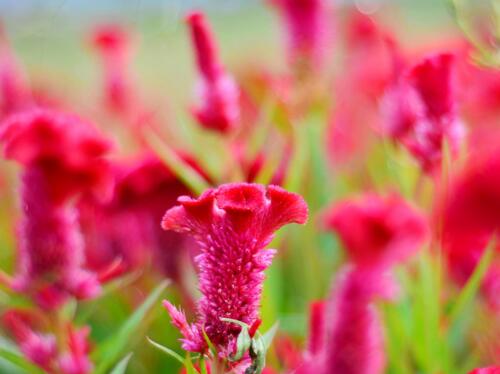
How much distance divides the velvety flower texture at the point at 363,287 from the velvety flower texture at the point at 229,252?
11cm

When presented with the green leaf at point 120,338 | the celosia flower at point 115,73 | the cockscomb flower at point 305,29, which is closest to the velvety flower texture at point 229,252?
the green leaf at point 120,338

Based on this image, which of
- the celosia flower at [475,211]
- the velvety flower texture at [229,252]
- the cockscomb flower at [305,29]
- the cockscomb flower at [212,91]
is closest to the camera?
the velvety flower texture at [229,252]

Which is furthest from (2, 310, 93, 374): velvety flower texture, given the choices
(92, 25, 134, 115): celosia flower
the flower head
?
(92, 25, 134, 115): celosia flower

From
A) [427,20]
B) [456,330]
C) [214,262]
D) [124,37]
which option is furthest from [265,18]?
[214,262]

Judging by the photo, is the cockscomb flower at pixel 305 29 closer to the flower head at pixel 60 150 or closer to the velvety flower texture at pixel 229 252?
the flower head at pixel 60 150

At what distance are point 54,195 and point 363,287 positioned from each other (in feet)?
1.15

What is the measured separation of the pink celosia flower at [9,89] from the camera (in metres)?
1.34

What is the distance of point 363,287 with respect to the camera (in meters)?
0.62

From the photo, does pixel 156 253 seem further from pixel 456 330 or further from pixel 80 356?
pixel 456 330

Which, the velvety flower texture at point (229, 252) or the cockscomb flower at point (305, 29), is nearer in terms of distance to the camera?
the velvety flower texture at point (229, 252)

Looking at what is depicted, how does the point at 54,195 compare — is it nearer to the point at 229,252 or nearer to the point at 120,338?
the point at 120,338

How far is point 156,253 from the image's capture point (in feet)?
3.41

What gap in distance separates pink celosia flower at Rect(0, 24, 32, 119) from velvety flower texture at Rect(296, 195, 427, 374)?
864 mm

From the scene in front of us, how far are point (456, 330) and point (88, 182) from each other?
57 cm
